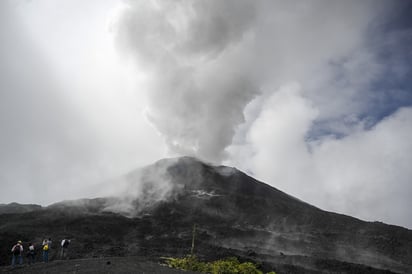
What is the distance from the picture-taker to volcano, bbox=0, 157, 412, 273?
3069 cm

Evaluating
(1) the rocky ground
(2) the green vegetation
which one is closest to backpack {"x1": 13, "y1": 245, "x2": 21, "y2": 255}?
(1) the rocky ground

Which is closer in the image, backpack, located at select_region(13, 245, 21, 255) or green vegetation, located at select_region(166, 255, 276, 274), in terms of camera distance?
backpack, located at select_region(13, 245, 21, 255)

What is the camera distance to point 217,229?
4144cm

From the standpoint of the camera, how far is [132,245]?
35.0 metres

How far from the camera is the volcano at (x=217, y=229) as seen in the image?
3069 centimetres

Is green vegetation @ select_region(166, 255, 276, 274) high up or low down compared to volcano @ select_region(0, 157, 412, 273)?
down

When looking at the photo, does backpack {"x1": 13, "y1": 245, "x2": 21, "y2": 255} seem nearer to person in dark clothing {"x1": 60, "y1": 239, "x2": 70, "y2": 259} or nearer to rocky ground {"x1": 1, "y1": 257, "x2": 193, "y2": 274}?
rocky ground {"x1": 1, "y1": 257, "x2": 193, "y2": 274}

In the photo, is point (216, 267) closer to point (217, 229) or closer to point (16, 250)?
point (16, 250)

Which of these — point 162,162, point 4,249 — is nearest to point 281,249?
point 4,249

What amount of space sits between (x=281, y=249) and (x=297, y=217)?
471 inches

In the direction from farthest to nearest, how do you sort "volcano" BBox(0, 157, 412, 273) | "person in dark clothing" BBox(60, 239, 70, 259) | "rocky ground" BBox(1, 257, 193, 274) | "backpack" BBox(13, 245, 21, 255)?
1. "volcano" BBox(0, 157, 412, 273)
2. "person in dark clothing" BBox(60, 239, 70, 259)
3. "backpack" BBox(13, 245, 21, 255)
4. "rocky ground" BBox(1, 257, 193, 274)

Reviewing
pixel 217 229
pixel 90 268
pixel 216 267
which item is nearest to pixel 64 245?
pixel 90 268

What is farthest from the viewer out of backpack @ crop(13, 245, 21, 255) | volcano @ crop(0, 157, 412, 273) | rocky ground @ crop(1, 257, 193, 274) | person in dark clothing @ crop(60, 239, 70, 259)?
volcano @ crop(0, 157, 412, 273)

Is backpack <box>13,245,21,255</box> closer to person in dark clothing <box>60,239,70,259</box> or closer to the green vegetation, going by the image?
person in dark clothing <box>60,239,70,259</box>
